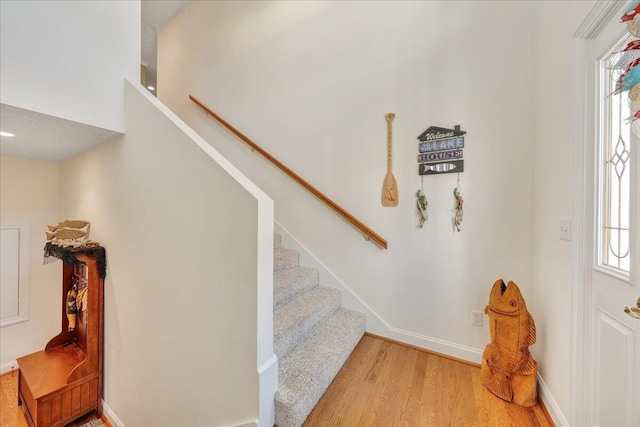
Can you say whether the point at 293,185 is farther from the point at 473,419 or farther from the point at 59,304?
the point at 59,304

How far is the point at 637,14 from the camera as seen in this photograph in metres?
0.74

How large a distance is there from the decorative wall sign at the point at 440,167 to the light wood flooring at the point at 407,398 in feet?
4.78

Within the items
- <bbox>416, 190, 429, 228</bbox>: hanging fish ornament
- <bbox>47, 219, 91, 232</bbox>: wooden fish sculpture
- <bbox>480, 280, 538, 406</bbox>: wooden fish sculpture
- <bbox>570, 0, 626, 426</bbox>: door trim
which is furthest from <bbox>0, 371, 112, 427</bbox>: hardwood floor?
<bbox>570, 0, 626, 426</bbox>: door trim

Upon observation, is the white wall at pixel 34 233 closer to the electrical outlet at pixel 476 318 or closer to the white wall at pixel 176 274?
the white wall at pixel 176 274

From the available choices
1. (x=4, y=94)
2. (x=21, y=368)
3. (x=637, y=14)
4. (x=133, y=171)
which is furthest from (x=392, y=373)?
(x=21, y=368)

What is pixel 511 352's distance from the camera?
1.44 meters

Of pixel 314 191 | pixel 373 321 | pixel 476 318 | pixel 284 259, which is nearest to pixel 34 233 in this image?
pixel 284 259

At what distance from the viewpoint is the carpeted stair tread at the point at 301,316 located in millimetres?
1525

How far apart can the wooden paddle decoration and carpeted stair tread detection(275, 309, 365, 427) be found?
3.50ft

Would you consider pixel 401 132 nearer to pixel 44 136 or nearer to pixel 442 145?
pixel 442 145

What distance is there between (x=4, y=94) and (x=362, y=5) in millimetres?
2536

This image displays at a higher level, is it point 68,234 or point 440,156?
point 440,156

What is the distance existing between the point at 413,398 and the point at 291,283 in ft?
3.68

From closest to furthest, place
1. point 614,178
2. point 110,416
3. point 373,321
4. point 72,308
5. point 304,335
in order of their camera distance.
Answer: point 614,178, point 304,335, point 110,416, point 72,308, point 373,321
